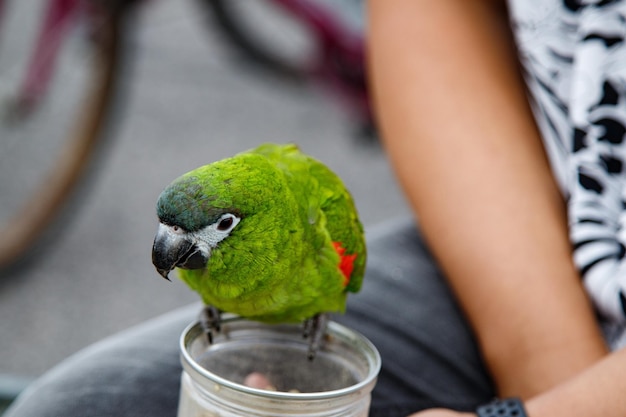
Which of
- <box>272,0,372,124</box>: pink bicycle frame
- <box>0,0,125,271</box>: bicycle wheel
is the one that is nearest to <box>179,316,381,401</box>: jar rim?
<box>0,0,125,271</box>: bicycle wheel

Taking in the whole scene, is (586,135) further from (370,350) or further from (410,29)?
(370,350)

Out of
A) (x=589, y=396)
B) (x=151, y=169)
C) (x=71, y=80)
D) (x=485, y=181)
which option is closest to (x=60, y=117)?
(x=71, y=80)

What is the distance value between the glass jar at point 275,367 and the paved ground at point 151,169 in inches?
52.6

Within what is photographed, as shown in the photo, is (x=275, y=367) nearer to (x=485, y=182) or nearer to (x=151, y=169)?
(x=485, y=182)

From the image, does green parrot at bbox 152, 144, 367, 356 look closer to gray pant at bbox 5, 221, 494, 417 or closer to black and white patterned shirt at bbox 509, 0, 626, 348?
gray pant at bbox 5, 221, 494, 417

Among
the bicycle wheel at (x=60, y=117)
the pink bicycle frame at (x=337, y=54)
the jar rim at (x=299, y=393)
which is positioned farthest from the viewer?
the pink bicycle frame at (x=337, y=54)

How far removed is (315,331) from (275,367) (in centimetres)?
6

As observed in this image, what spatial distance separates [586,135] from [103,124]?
159cm

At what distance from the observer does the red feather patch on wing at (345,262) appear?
838 mm

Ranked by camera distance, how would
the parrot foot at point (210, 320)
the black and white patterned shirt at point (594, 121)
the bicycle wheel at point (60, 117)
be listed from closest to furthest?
the parrot foot at point (210, 320) < the black and white patterned shirt at point (594, 121) < the bicycle wheel at point (60, 117)

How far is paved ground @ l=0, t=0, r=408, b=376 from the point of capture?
2.22 m

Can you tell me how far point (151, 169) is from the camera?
2973 mm

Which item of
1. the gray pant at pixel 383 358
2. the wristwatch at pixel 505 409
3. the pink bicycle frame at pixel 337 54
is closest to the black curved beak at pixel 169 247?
the gray pant at pixel 383 358

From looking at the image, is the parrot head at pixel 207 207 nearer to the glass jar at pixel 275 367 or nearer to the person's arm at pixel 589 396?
the glass jar at pixel 275 367
